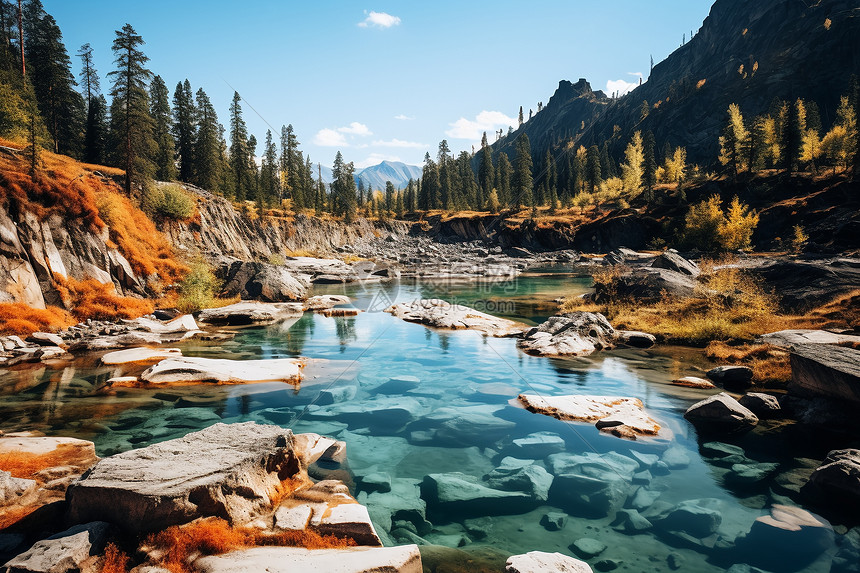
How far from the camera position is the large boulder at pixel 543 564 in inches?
189

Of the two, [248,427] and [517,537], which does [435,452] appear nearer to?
[517,537]

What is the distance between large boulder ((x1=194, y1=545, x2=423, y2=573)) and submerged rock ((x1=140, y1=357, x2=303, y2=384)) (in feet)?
29.5

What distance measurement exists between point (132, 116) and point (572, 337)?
114 ft

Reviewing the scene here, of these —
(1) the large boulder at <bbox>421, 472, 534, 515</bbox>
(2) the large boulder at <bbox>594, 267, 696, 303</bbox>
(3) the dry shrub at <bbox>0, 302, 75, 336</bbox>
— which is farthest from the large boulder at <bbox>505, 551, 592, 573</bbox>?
(3) the dry shrub at <bbox>0, 302, 75, 336</bbox>

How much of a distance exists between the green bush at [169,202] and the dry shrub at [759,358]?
3934cm

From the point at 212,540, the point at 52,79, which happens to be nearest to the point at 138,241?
the point at 212,540

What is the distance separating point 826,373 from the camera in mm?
8797

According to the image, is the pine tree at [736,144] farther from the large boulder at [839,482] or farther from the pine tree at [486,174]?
the large boulder at [839,482]

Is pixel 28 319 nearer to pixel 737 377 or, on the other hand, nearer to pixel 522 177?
pixel 737 377

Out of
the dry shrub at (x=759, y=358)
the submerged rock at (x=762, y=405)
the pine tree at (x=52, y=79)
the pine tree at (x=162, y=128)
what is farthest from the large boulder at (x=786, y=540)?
the pine tree at (x=52, y=79)

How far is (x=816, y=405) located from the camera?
9062 millimetres

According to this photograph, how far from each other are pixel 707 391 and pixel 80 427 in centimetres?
1684

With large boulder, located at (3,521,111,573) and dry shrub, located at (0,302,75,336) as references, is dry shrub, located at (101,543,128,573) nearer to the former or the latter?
large boulder, located at (3,521,111,573)

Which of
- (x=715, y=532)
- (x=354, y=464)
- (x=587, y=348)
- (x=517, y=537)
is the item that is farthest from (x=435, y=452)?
(x=587, y=348)
